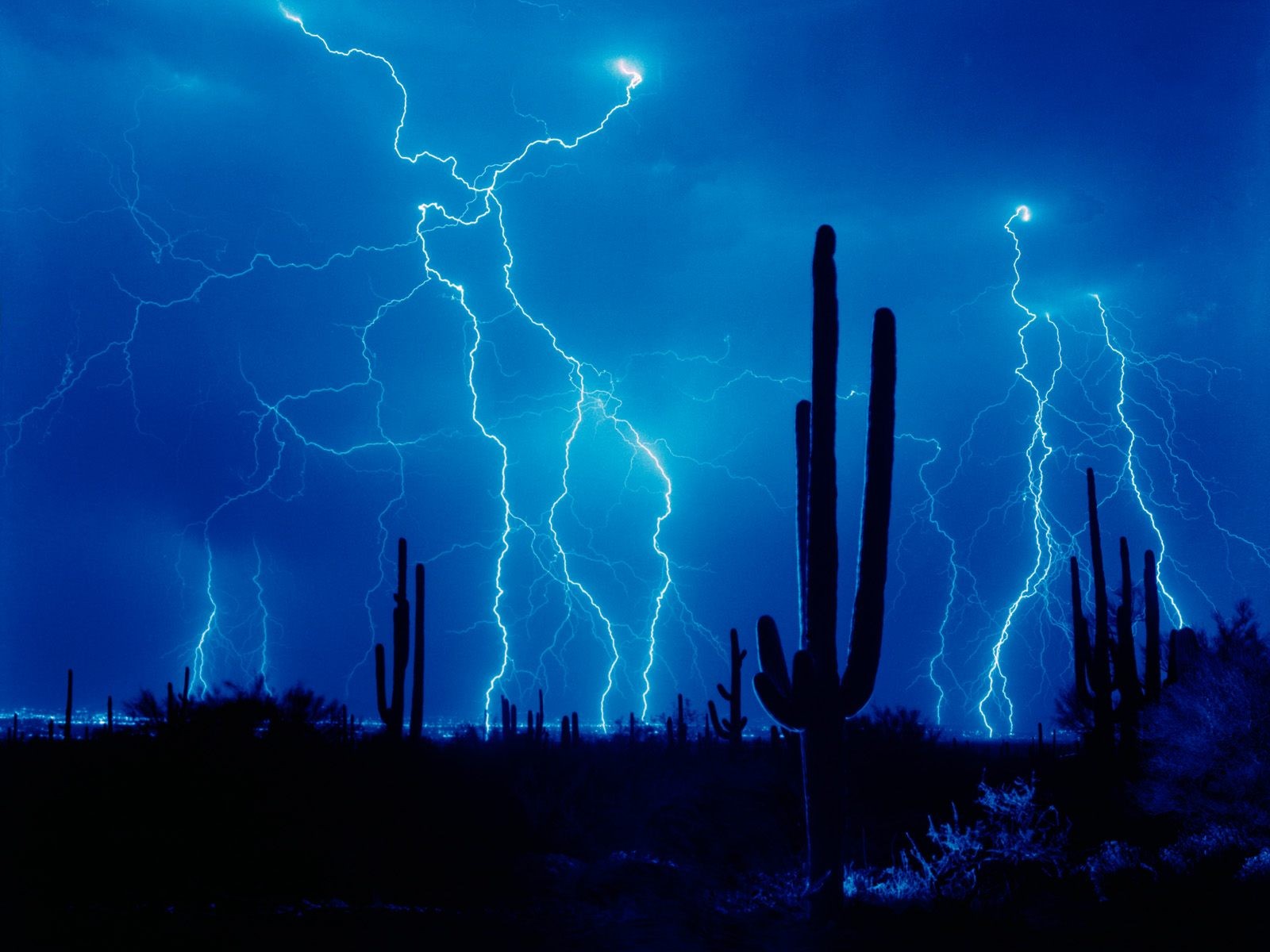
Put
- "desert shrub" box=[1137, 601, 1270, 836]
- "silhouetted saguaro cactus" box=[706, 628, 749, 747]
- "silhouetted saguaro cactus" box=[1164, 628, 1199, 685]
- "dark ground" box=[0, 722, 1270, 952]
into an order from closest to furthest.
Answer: "dark ground" box=[0, 722, 1270, 952] → "desert shrub" box=[1137, 601, 1270, 836] → "silhouetted saguaro cactus" box=[1164, 628, 1199, 685] → "silhouetted saguaro cactus" box=[706, 628, 749, 747]

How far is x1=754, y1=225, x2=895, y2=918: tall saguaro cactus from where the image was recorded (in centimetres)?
1034

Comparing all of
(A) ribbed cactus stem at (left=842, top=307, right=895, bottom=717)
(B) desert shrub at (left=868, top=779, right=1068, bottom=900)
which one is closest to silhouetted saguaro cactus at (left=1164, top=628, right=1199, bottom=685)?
(B) desert shrub at (left=868, top=779, right=1068, bottom=900)

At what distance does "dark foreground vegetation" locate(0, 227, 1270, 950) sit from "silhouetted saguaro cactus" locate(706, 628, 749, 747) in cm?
621

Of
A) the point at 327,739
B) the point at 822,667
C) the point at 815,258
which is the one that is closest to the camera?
the point at 822,667

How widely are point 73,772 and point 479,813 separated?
17.5ft

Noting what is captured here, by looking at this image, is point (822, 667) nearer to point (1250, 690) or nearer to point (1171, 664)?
point (1250, 690)

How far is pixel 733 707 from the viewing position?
2727 cm

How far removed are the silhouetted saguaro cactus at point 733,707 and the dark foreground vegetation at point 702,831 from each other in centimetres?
621

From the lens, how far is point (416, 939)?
8570mm

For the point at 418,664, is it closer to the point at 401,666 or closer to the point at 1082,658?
the point at 401,666

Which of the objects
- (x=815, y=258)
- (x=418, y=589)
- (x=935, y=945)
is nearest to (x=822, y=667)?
(x=935, y=945)

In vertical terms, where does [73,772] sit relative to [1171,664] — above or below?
below

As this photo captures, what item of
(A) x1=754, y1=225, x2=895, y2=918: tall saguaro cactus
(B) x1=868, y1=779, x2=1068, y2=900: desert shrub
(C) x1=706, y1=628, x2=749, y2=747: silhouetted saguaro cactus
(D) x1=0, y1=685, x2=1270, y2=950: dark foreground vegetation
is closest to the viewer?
(D) x1=0, y1=685, x2=1270, y2=950: dark foreground vegetation

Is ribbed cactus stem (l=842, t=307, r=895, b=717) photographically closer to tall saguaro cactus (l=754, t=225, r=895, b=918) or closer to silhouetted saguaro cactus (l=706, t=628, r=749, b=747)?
tall saguaro cactus (l=754, t=225, r=895, b=918)
